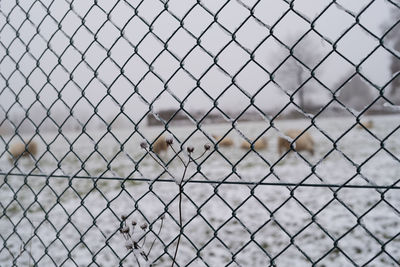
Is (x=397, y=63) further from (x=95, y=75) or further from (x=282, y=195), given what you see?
(x=282, y=195)

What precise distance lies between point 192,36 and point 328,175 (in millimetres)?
4585

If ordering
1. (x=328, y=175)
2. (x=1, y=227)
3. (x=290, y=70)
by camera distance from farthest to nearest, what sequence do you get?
(x=328, y=175) → (x=1, y=227) → (x=290, y=70)

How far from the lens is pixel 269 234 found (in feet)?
9.43

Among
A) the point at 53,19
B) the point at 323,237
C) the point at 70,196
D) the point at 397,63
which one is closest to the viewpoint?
the point at 397,63

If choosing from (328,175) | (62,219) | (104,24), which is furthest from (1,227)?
(328,175)

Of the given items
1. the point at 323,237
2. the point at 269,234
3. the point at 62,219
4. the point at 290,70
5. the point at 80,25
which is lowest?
the point at 323,237

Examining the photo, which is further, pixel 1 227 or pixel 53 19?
pixel 1 227

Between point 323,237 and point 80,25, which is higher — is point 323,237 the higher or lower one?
the lower one

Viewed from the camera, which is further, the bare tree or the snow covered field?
the snow covered field

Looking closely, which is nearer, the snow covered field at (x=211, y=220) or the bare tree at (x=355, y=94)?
the bare tree at (x=355, y=94)

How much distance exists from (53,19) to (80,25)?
18cm

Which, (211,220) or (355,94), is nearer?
(355,94)

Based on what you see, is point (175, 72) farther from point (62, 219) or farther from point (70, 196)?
point (70, 196)

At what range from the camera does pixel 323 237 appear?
2.75 m
